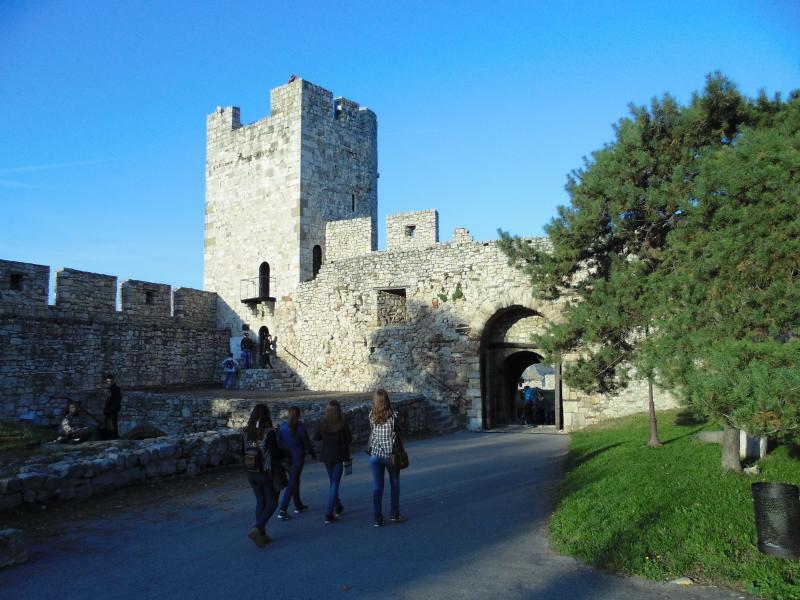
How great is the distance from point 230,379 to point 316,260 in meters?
5.18

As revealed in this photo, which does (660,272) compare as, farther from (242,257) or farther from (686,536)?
(242,257)

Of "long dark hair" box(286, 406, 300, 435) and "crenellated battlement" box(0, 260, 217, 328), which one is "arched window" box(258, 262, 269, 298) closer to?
"crenellated battlement" box(0, 260, 217, 328)

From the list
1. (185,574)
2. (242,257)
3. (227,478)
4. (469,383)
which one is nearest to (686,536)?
(185,574)

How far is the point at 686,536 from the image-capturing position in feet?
17.5

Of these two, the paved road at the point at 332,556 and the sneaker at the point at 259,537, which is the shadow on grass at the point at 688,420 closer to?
the paved road at the point at 332,556

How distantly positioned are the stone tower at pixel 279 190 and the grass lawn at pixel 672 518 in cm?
1407

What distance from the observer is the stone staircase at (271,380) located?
20.3 metres

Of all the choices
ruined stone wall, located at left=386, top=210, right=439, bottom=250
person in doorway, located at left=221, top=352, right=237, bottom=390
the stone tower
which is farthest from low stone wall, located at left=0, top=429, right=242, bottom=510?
the stone tower

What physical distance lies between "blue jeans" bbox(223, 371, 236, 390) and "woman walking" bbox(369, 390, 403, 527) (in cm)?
1530

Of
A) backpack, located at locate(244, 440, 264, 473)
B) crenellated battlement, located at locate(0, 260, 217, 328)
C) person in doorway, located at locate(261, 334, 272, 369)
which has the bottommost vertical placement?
backpack, located at locate(244, 440, 264, 473)

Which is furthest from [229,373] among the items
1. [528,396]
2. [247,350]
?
[528,396]

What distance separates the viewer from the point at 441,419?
1625cm

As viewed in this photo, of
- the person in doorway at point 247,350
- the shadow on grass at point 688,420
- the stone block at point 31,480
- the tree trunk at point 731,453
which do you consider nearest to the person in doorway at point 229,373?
the person in doorway at point 247,350

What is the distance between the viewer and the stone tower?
21.8m
